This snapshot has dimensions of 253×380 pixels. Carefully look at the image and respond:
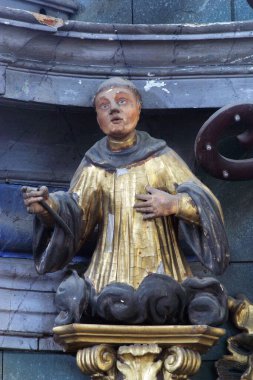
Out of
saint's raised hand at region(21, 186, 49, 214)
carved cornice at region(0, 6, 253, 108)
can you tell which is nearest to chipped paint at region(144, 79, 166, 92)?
carved cornice at region(0, 6, 253, 108)

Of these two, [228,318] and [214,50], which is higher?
[214,50]

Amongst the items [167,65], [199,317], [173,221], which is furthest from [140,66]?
[199,317]

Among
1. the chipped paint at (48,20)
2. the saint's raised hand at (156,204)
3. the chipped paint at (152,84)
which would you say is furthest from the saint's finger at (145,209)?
the chipped paint at (48,20)

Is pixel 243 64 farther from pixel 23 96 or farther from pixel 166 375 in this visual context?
pixel 166 375

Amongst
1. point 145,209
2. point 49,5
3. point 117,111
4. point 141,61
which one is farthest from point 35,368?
point 49,5

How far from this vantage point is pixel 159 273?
380 cm

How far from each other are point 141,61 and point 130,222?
0.45m

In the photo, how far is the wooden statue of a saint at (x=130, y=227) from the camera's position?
3758mm

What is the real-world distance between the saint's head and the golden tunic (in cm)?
9

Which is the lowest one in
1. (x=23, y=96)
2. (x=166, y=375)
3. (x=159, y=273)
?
(x=166, y=375)

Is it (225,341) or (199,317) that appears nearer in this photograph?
(199,317)

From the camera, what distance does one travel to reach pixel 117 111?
388 cm

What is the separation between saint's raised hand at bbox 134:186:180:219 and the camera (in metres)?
3.78

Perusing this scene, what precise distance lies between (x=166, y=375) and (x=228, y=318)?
1.16 ft
